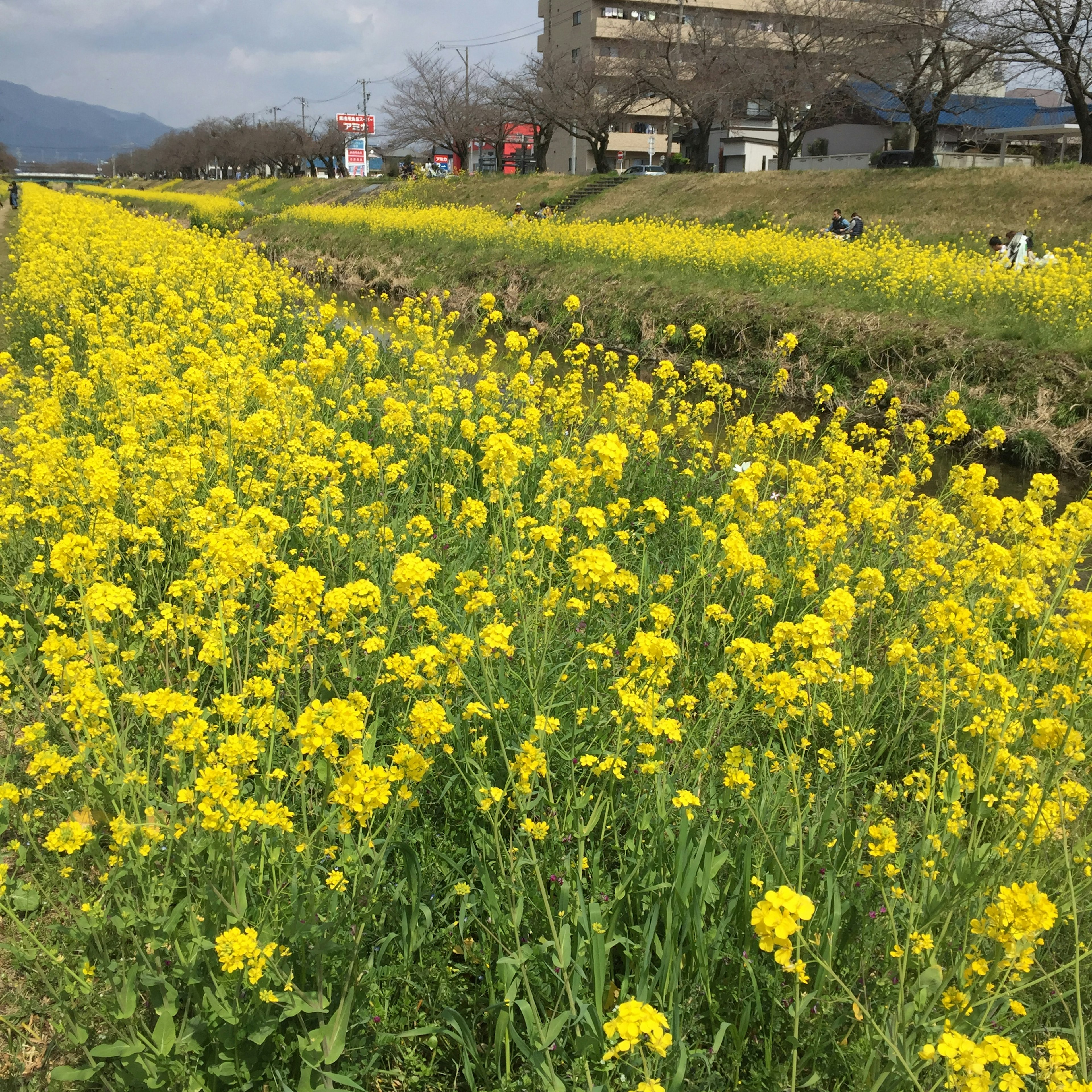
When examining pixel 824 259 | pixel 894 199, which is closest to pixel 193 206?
pixel 894 199

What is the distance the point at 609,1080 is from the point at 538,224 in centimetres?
2285

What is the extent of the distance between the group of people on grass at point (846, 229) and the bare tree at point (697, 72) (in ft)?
60.9

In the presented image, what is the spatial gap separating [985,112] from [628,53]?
757 inches

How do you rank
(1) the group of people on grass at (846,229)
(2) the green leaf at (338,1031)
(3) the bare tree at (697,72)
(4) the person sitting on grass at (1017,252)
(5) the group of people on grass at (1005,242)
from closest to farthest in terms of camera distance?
(2) the green leaf at (338,1031) < (5) the group of people on grass at (1005,242) < (4) the person sitting on grass at (1017,252) < (1) the group of people on grass at (846,229) < (3) the bare tree at (697,72)

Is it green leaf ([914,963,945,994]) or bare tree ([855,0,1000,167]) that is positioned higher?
bare tree ([855,0,1000,167])

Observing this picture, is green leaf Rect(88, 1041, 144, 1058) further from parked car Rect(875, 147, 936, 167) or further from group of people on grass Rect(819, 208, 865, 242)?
parked car Rect(875, 147, 936, 167)

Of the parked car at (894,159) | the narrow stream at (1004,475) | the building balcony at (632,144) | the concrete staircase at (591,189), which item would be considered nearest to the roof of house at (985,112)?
the parked car at (894,159)

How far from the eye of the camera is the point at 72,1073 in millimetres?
1692

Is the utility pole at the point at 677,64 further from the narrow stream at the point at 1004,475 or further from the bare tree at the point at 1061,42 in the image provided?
the narrow stream at the point at 1004,475

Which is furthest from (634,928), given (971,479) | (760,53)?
(760,53)

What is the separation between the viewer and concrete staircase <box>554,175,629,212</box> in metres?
32.6

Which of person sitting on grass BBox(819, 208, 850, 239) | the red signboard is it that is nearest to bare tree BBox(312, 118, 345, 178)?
the red signboard

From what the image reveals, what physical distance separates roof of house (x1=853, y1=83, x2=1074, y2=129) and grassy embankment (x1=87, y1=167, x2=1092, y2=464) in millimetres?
13719

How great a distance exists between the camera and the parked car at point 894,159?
102 ft
